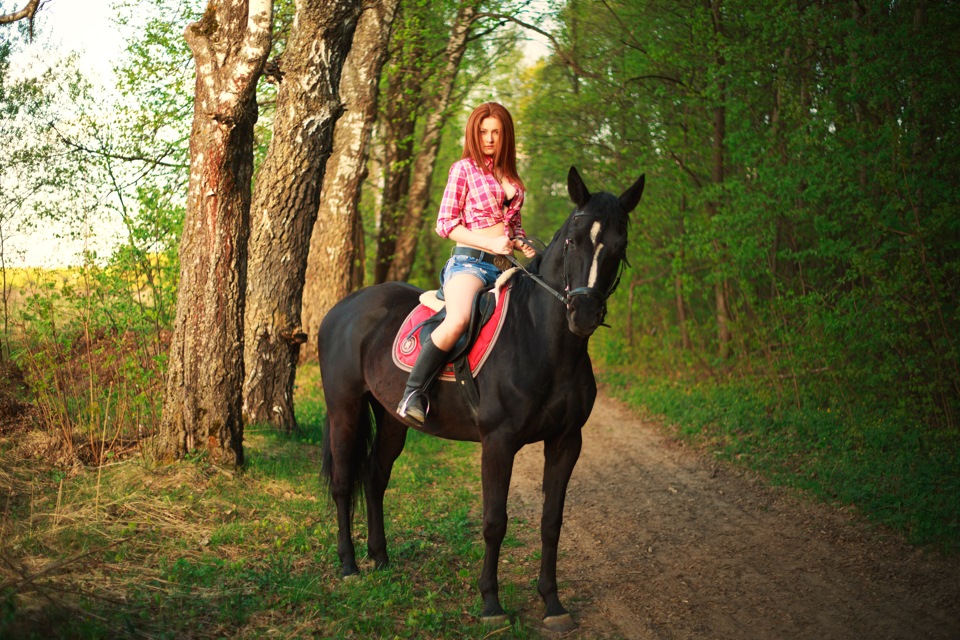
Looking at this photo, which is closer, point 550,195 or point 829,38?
point 829,38

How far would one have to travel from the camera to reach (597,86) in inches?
607

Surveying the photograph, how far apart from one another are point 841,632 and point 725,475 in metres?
4.08

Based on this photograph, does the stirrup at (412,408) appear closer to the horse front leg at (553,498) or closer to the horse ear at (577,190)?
the horse front leg at (553,498)

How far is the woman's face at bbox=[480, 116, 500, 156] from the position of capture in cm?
481

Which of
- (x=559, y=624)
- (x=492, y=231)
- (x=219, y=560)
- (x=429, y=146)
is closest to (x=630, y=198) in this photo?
(x=492, y=231)

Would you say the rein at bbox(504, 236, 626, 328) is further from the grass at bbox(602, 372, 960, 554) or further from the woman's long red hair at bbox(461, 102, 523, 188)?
the grass at bbox(602, 372, 960, 554)

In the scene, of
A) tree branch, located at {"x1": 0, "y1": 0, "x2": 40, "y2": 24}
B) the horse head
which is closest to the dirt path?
the horse head

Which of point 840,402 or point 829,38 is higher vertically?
point 829,38

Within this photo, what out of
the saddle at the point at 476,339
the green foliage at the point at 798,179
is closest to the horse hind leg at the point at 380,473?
the saddle at the point at 476,339

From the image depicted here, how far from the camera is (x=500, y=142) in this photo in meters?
4.84

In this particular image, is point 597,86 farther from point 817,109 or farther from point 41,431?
point 41,431

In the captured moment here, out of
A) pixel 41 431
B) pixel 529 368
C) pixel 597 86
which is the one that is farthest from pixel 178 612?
pixel 597 86

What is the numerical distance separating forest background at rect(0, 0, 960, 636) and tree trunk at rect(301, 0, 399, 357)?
5 cm

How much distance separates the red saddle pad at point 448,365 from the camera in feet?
15.4
